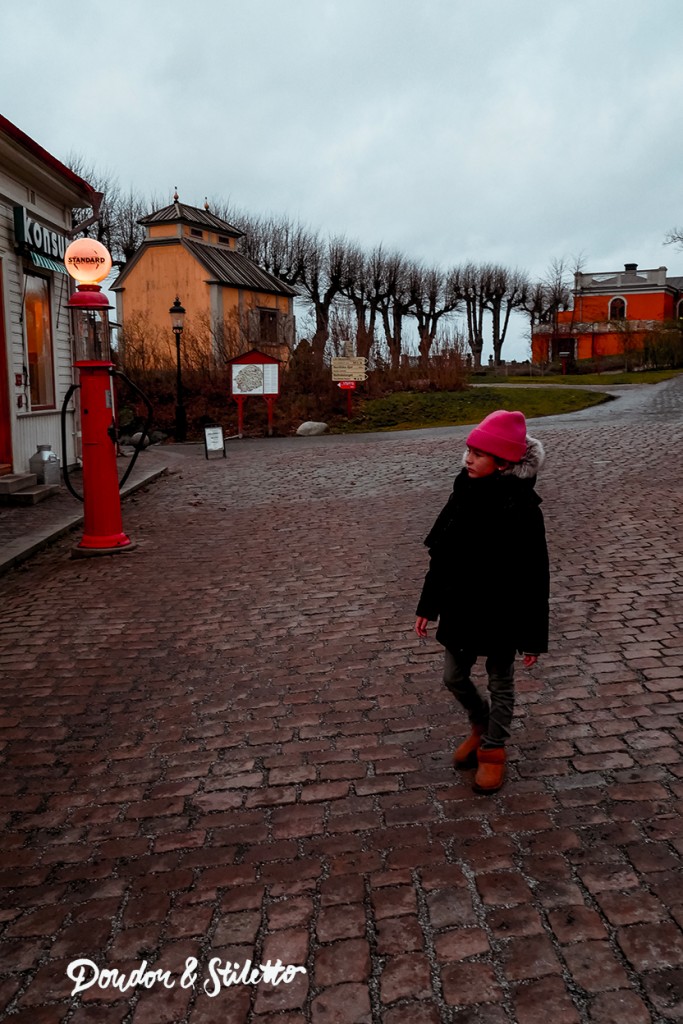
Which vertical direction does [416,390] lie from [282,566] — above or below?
above

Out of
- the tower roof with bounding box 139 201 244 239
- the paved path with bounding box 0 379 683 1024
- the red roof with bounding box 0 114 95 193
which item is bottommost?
the paved path with bounding box 0 379 683 1024

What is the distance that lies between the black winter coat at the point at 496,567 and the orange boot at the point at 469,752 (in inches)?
17.4

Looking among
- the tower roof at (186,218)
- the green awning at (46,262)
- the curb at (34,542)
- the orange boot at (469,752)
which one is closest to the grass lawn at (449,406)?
the green awning at (46,262)

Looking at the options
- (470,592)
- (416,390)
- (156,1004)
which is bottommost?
(156,1004)

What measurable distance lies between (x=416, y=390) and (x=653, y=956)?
25.7m

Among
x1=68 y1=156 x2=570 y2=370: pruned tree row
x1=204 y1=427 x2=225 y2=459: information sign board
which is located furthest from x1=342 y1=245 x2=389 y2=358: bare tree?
x1=204 y1=427 x2=225 y2=459: information sign board

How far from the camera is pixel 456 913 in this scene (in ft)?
8.73

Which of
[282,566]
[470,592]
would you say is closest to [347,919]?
[470,592]

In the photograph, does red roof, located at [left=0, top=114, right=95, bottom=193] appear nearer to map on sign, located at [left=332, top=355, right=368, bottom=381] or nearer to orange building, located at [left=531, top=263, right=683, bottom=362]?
Answer: map on sign, located at [left=332, top=355, right=368, bottom=381]

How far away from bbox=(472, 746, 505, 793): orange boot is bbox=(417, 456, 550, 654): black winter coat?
410mm

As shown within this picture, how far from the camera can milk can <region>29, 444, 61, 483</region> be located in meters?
12.0

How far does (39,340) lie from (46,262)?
1164 mm

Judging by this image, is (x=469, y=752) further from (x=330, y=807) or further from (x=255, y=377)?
(x=255, y=377)

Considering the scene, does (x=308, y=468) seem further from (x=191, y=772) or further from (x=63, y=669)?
(x=191, y=772)
